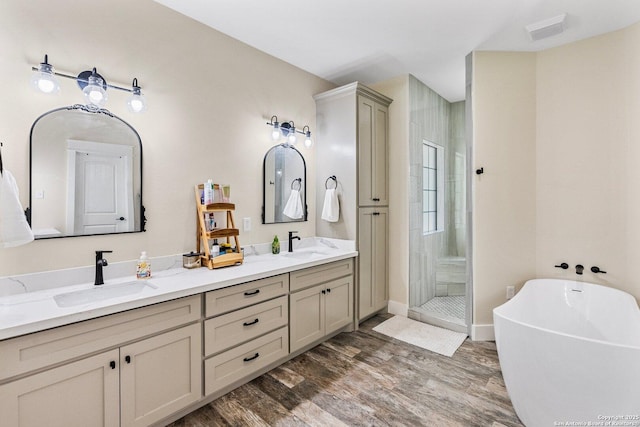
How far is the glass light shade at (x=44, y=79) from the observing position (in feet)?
5.08

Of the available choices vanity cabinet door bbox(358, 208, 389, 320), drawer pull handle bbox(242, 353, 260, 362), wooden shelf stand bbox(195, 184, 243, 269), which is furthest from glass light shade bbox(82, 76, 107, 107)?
vanity cabinet door bbox(358, 208, 389, 320)

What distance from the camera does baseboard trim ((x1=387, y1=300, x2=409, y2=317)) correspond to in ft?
11.0

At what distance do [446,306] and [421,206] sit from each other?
4.20ft

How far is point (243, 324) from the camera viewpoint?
2.01m

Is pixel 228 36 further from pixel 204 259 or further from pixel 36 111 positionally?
pixel 204 259

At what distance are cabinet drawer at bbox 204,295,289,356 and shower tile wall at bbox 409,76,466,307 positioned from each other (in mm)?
1784

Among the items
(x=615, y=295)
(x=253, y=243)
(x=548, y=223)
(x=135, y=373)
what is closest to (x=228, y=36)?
(x=253, y=243)

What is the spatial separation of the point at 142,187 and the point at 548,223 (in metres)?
3.49

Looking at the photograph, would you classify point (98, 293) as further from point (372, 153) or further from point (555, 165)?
point (555, 165)

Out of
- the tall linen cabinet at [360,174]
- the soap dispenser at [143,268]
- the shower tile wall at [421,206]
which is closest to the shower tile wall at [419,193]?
the shower tile wall at [421,206]

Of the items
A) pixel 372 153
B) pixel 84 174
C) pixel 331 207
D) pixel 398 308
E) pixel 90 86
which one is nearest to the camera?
pixel 90 86

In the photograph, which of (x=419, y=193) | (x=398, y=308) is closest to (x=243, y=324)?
(x=398, y=308)

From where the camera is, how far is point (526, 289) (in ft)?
8.43

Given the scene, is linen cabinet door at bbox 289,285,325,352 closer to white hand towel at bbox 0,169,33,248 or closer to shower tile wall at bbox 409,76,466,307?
shower tile wall at bbox 409,76,466,307
